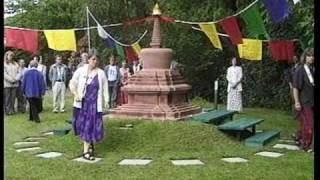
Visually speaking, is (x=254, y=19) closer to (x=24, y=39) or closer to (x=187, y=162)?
(x=24, y=39)

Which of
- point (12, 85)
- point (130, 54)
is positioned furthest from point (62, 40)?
point (130, 54)

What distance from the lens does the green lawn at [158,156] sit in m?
5.46

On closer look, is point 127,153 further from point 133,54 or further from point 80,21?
point 80,21

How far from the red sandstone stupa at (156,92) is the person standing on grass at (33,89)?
99.8 inches

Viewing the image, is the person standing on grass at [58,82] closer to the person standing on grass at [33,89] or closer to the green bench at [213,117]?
the person standing on grass at [33,89]

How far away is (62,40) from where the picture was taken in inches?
394

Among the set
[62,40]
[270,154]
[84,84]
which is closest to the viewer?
[84,84]

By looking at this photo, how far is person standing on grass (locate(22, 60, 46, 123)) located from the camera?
1036 centimetres

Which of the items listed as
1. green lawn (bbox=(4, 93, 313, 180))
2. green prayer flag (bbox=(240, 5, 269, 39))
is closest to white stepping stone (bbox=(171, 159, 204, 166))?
green lawn (bbox=(4, 93, 313, 180))

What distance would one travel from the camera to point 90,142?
640cm

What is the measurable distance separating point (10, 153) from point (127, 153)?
159 cm

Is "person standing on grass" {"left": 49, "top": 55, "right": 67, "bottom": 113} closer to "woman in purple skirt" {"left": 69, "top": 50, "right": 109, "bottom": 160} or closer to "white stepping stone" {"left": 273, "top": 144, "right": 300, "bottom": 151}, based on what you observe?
"woman in purple skirt" {"left": 69, "top": 50, "right": 109, "bottom": 160}

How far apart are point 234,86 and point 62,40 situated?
4.09 m

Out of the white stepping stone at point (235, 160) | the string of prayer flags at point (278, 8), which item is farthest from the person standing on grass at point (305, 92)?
the string of prayer flags at point (278, 8)
